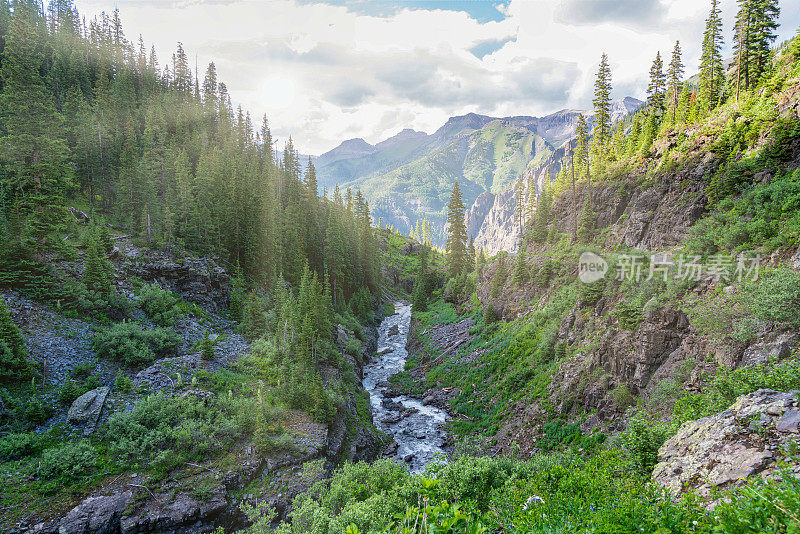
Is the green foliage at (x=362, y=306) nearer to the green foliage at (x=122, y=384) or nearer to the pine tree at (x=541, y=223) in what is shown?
the pine tree at (x=541, y=223)

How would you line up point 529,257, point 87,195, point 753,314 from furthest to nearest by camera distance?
point 87,195 < point 529,257 < point 753,314

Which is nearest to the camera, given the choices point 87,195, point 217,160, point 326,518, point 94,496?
point 326,518

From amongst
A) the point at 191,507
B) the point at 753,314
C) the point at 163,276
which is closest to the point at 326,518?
the point at 191,507

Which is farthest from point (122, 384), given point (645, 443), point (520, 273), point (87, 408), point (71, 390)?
point (520, 273)

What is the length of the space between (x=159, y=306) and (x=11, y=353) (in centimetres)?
1202

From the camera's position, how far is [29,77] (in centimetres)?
2955

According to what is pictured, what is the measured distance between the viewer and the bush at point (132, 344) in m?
24.3

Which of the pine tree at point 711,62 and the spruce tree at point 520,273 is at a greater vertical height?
the pine tree at point 711,62

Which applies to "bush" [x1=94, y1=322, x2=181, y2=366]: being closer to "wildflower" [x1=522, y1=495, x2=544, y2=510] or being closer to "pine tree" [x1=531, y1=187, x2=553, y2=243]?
"wildflower" [x1=522, y1=495, x2=544, y2=510]

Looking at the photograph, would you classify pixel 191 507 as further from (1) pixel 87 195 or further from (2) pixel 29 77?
(1) pixel 87 195

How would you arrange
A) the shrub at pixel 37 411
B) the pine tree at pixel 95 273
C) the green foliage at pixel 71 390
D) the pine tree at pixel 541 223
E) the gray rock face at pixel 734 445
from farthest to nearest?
the pine tree at pixel 541 223 < the pine tree at pixel 95 273 < the green foliage at pixel 71 390 < the shrub at pixel 37 411 < the gray rock face at pixel 734 445

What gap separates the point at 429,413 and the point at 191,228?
40.0 meters

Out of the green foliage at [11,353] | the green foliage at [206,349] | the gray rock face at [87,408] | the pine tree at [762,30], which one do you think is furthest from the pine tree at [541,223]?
the green foliage at [11,353]

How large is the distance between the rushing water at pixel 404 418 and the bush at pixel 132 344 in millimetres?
20811
